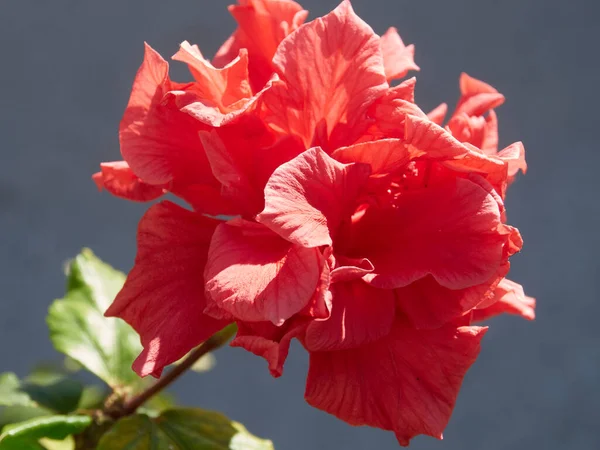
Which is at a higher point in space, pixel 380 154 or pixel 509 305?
pixel 380 154

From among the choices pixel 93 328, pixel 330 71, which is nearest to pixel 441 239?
pixel 330 71

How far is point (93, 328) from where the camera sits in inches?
32.8

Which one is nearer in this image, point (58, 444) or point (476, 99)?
point (476, 99)

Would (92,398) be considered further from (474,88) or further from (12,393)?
(474,88)

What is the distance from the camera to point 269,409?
7.20 feet

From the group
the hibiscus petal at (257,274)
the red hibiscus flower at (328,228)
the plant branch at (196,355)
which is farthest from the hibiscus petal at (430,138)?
the plant branch at (196,355)

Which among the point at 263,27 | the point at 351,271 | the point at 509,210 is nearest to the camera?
the point at 351,271

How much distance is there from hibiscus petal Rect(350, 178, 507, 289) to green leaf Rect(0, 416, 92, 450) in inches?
11.3

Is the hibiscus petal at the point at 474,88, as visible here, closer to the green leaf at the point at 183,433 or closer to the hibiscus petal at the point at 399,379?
the hibiscus petal at the point at 399,379

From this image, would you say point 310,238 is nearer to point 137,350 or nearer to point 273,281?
point 273,281

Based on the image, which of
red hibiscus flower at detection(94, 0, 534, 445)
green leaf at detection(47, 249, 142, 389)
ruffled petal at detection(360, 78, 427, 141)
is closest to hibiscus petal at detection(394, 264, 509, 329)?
red hibiscus flower at detection(94, 0, 534, 445)

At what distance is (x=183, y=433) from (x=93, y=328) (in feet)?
0.63

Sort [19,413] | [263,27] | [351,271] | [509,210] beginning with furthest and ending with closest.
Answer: [509,210]
[19,413]
[263,27]
[351,271]

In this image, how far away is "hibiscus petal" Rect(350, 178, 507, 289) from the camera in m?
0.54
